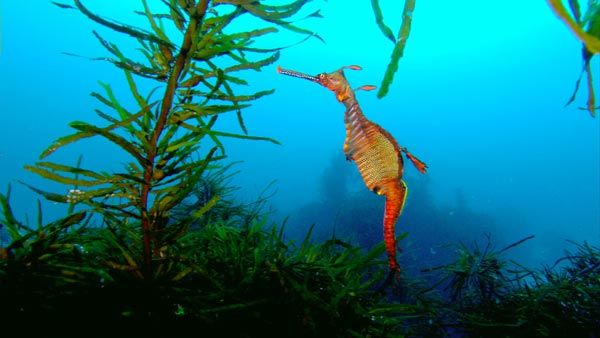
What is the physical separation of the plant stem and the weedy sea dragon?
0.50 m

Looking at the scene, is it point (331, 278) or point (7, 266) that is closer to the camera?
point (7, 266)

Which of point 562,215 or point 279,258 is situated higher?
point 562,215

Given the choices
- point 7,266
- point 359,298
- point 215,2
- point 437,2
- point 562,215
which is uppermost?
point 437,2

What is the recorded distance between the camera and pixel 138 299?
165 centimetres

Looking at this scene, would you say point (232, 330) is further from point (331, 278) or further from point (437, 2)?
point (437, 2)

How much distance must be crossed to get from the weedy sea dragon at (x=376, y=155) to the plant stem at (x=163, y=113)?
0.50m

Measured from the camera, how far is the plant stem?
51.0 inches

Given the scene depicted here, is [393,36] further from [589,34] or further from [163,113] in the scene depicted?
[163,113]

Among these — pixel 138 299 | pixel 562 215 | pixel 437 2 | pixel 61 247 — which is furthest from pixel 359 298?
pixel 437 2

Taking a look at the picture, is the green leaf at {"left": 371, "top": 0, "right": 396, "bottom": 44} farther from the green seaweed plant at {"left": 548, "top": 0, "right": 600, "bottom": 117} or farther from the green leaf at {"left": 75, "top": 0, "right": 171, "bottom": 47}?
the green leaf at {"left": 75, "top": 0, "right": 171, "bottom": 47}

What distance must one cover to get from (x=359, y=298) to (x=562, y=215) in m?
66.6

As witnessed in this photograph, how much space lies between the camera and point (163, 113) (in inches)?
55.2

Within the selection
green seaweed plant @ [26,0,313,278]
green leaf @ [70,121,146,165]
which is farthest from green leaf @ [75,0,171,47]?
green leaf @ [70,121,146,165]

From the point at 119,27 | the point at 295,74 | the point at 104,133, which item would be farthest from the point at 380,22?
the point at 104,133
